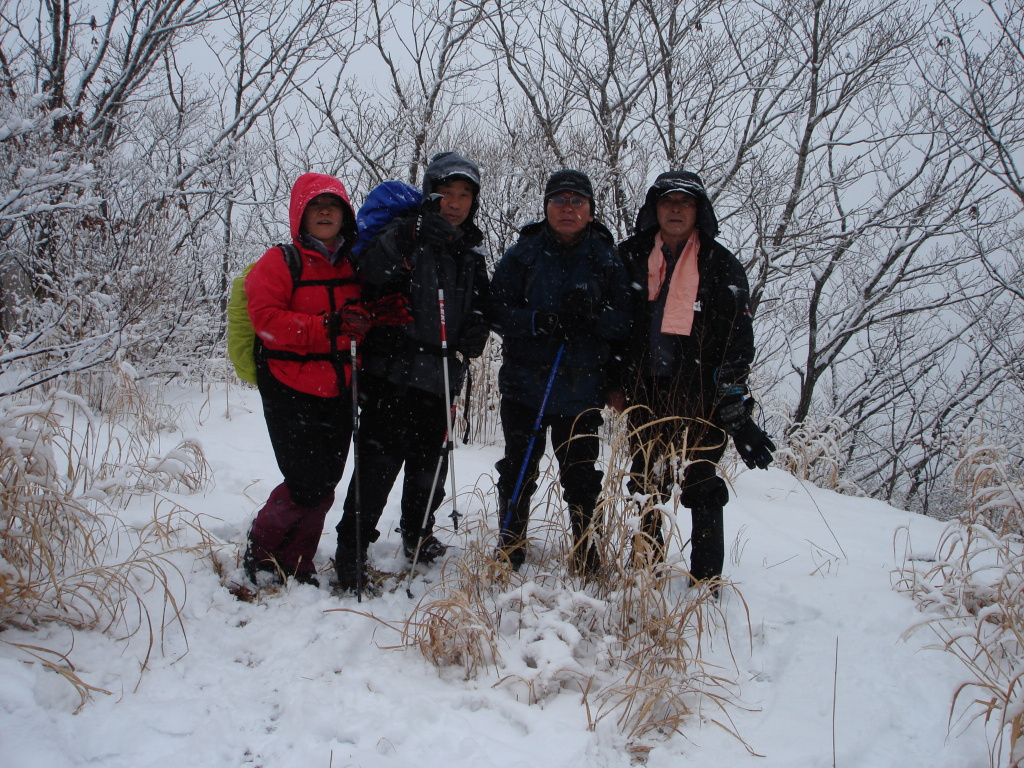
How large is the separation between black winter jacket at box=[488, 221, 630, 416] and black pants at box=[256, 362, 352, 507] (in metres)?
0.79

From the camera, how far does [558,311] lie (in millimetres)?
2707

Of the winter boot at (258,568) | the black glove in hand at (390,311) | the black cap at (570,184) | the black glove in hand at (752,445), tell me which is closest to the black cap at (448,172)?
the black cap at (570,184)

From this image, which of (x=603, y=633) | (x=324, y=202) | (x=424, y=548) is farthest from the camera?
(x=424, y=548)

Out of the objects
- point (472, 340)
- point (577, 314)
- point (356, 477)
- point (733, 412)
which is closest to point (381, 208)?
point (472, 340)

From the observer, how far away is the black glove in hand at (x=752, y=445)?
255cm

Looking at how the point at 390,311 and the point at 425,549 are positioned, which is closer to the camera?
the point at 390,311

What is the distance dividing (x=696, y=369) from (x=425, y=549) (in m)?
1.52

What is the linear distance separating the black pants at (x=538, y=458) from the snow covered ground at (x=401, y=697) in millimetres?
581

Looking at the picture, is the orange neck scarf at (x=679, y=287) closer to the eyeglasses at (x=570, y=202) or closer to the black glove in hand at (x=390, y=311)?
the eyeglasses at (x=570, y=202)

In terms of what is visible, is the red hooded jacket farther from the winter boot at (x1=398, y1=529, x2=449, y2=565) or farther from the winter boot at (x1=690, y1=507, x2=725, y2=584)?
the winter boot at (x1=690, y1=507, x2=725, y2=584)

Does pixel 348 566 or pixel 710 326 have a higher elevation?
pixel 710 326

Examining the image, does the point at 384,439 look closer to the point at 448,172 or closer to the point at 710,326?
the point at 448,172

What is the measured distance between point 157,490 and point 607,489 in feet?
8.06

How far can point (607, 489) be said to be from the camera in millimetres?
2512
